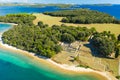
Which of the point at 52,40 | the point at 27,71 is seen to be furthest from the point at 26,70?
the point at 52,40

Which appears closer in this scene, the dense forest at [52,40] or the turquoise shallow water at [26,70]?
the turquoise shallow water at [26,70]

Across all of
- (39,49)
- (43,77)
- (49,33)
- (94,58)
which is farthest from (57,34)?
(43,77)

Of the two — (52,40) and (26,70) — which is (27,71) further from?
(52,40)

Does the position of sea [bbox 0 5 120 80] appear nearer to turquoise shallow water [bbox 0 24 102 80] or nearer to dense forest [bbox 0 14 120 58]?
turquoise shallow water [bbox 0 24 102 80]

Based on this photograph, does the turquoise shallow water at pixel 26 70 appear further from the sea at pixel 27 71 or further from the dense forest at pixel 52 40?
the dense forest at pixel 52 40

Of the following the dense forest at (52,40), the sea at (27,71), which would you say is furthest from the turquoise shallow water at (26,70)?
the dense forest at (52,40)

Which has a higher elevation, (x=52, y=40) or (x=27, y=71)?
(x=52, y=40)

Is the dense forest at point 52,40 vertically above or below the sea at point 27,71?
above

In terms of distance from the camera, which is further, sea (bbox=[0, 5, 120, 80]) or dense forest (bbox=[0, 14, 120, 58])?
dense forest (bbox=[0, 14, 120, 58])

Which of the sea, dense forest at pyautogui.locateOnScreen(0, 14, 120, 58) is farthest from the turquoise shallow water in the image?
dense forest at pyautogui.locateOnScreen(0, 14, 120, 58)
